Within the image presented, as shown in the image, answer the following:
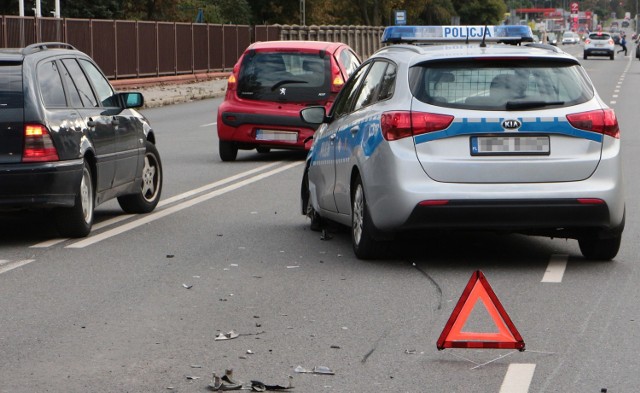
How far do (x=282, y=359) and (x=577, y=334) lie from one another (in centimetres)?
160

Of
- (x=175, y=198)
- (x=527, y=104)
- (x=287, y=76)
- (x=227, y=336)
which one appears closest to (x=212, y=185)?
(x=175, y=198)

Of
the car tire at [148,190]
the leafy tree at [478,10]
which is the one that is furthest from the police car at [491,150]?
the leafy tree at [478,10]

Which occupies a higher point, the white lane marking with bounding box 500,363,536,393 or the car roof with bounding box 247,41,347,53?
the car roof with bounding box 247,41,347,53

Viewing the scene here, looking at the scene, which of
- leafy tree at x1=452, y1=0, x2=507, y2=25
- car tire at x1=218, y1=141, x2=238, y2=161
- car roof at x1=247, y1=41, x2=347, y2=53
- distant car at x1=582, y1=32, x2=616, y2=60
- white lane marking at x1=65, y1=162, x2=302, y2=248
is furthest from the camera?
leafy tree at x1=452, y1=0, x2=507, y2=25

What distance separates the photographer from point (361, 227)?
1015 cm

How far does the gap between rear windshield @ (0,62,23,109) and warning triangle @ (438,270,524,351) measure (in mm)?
5092

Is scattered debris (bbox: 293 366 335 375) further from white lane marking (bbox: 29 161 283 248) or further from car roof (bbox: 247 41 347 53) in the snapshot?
car roof (bbox: 247 41 347 53)

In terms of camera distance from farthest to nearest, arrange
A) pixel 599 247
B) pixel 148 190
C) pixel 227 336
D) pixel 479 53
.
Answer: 1. pixel 148 190
2. pixel 599 247
3. pixel 479 53
4. pixel 227 336

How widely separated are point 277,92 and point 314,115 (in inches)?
313

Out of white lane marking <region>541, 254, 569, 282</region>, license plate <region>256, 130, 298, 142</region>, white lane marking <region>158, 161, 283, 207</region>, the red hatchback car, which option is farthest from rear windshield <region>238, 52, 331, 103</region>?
white lane marking <region>541, 254, 569, 282</region>

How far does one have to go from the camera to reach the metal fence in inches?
1532

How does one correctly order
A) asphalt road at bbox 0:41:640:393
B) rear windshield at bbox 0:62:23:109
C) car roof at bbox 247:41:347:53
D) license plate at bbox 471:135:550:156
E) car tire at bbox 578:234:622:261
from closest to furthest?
asphalt road at bbox 0:41:640:393, license plate at bbox 471:135:550:156, car tire at bbox 578:234:622:261, rear windshield at bbox 0:62:23:109, car roof at bbox 247:41:347:53

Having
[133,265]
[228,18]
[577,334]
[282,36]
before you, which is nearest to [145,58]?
[282,36]

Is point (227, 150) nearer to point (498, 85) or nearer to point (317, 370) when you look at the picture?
point (498, 85)
